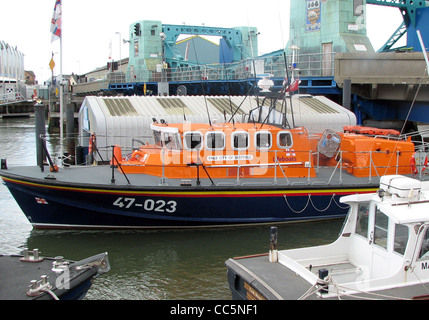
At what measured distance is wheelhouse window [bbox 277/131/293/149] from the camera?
11.5 meters

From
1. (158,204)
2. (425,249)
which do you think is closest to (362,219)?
(425,249)

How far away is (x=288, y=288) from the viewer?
602 cm

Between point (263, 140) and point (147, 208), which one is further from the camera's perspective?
point (263, 140)

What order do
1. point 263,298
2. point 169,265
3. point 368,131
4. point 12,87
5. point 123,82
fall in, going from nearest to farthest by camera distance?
point 263,298
point 169,265
point 368,131
point 123,82
point 12,87

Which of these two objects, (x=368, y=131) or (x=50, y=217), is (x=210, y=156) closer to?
(x=50, y=217)

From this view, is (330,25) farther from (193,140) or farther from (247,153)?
(193,140)

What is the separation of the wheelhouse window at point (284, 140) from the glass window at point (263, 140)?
25 centimetres

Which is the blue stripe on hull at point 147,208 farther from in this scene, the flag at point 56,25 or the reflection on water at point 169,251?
the flag at point 56,25

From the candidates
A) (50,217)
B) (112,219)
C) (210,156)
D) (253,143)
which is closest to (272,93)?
(253,143)

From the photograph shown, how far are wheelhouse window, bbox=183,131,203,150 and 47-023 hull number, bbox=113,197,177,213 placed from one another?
4.59ft

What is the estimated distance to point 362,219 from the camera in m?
7.10

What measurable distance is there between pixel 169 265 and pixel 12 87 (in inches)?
2202

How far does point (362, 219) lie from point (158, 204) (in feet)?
16.4

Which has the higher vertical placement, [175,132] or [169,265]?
[175,132]
